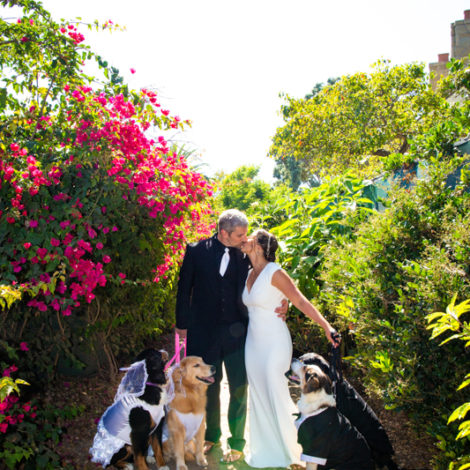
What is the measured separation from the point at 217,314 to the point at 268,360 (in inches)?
24.8

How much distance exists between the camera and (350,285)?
430 centimetres

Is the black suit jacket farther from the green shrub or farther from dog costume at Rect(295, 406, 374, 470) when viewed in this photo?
dog costume at Rect(295, 406, 374, 470)

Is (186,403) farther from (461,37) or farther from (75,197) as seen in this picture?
(461,37)

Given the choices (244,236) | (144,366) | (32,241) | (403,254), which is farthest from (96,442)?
(403,254)

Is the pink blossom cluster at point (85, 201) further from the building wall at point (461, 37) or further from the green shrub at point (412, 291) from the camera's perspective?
the building wall at point (461, 37)

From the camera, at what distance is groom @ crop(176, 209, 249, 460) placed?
13.5ft

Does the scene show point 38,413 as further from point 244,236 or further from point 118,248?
point 244,236

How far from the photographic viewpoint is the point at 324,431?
326cm

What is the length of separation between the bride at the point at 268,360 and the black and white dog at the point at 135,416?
0.83 meters

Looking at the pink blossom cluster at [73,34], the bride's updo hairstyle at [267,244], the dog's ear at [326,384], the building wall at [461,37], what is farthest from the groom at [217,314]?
the building wall at [461,37]

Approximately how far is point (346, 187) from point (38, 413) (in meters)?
5.01

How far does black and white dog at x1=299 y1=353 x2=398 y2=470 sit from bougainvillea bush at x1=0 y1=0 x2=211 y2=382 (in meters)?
2.07

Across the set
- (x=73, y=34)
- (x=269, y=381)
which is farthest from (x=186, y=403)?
(x=73, y=34)

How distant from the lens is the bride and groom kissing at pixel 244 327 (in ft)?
12.7
